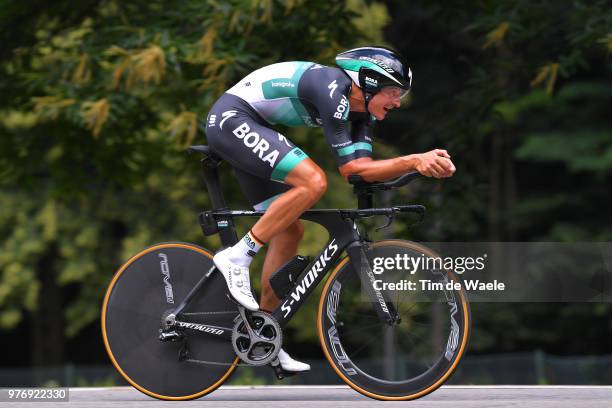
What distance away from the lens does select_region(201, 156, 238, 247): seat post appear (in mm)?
6543

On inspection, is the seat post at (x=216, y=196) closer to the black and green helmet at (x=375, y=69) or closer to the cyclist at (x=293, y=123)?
the cyclist at (x=293, y=123)

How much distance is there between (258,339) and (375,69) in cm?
145

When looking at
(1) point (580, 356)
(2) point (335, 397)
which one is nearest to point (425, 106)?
(2) point (335, 397)

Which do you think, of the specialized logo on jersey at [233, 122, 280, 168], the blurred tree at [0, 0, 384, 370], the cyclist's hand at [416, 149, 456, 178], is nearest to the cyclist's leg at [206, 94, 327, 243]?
the specialized logo on jersey at [233, 122, 280, 168]

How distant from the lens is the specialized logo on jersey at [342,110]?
610 centimetres

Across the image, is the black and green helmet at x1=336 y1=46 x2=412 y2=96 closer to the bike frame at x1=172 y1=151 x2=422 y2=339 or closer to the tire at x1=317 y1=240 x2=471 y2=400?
the bike frame at x1=172 y1=151 x2=422 y2=339

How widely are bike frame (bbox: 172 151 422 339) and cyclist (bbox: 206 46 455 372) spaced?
11 cm

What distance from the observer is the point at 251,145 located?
634 centimetres

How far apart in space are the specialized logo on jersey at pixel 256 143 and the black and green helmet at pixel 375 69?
1.75 ft

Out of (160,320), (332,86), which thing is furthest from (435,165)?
(160,320)

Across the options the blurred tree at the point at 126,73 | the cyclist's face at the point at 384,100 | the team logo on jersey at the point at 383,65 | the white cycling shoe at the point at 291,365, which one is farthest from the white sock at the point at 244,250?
the blurred tree at the point at 126,73

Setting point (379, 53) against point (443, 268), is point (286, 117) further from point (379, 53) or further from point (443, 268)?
point (443, 268)

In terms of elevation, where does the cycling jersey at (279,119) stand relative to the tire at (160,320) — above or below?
above

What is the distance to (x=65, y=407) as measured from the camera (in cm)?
650
